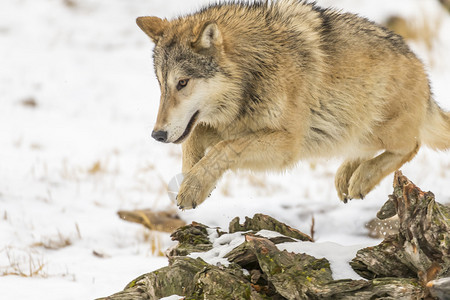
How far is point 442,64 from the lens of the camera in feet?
36.8

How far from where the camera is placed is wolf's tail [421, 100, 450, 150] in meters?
5.27

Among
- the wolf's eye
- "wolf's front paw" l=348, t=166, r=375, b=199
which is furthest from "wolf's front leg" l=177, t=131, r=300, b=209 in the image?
"wolf's front paw" l=348, t=166, r=375, b=199

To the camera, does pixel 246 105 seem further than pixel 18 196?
No

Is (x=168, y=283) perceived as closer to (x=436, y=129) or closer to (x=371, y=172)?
(x=371, y=172)

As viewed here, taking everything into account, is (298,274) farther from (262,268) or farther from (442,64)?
(442,64)

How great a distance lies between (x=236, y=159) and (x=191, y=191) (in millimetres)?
386

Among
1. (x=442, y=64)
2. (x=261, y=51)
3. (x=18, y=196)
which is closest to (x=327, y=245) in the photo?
(x=261, y=51)

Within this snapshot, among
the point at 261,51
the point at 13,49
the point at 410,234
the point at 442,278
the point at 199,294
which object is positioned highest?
the point at 13,49

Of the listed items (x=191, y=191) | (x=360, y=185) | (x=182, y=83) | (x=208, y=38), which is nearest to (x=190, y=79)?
(x=182, y=83)

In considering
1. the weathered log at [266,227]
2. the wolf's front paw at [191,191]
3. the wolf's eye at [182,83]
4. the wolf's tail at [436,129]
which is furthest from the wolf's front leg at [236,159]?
the wolf's tail at [436,129]

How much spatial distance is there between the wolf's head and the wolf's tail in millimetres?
2159

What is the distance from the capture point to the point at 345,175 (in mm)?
5246

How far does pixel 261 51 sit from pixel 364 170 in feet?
5.01

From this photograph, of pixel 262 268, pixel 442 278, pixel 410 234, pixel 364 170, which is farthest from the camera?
pixel 364 170
